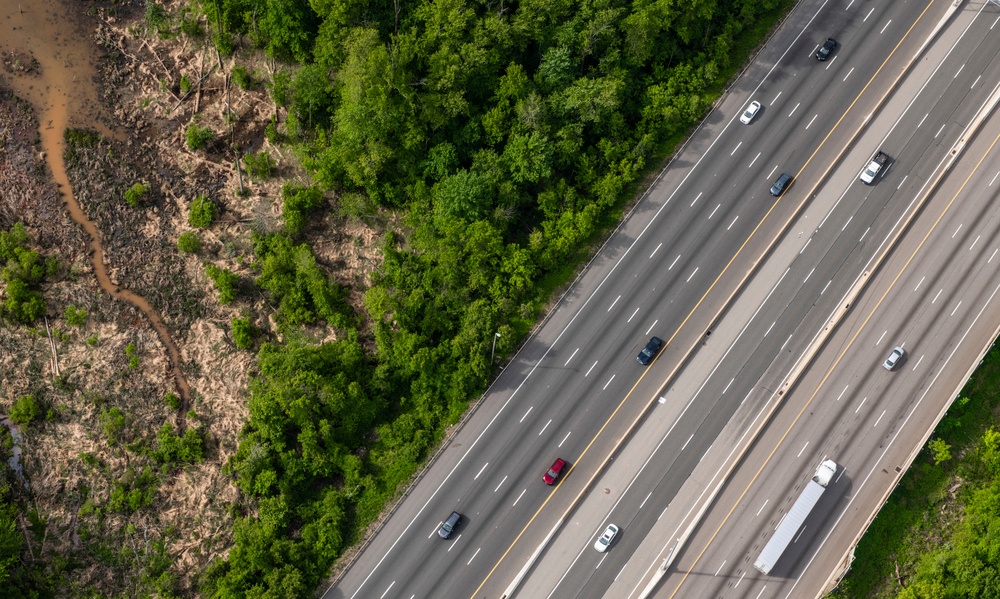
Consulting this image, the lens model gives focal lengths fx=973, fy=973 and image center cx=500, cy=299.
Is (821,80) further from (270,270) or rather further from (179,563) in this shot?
(179,563)

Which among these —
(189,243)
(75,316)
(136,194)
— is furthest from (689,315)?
(75,316)

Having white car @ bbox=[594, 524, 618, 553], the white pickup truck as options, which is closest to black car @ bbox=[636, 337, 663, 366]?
white car @ bbox=[594, 524, 618, 553]

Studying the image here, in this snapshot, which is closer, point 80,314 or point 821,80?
point 80,314

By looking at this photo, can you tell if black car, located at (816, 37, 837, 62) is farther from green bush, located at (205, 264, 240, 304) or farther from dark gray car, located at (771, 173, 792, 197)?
green bush, located at (205, 264, 240, 304)

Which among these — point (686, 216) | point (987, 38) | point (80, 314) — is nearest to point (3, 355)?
point (80, 314)

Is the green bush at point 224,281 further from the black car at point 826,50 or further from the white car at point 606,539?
the black car at point 826,50

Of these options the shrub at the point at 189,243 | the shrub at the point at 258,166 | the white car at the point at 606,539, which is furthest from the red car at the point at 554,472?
the shrub at the point at 258,166

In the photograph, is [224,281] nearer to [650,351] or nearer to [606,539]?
[650,351]
